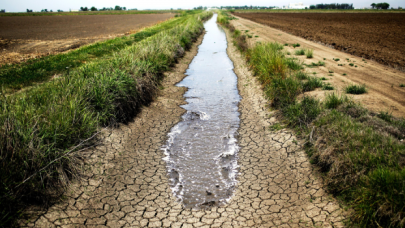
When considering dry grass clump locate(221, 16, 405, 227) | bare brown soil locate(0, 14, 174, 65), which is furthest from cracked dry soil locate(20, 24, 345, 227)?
bare brown soil locate(0, 14, 174, 65)

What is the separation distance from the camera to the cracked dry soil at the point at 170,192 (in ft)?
11.8

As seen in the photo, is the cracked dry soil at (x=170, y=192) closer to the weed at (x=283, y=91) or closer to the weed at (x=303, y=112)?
the weed at (x=303, y=112)

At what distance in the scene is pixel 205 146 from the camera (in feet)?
19.6

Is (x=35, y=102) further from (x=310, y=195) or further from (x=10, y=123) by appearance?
(x=310, y=195)

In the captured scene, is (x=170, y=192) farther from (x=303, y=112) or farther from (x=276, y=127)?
(x=303, y=112)

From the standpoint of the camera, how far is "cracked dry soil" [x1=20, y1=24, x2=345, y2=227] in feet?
11.8

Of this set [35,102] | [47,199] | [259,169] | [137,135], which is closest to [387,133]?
[259,169]

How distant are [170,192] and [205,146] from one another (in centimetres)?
179

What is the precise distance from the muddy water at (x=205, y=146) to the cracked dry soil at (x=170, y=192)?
7.1 inches

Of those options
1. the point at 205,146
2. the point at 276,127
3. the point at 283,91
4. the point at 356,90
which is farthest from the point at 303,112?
the point at 356,90

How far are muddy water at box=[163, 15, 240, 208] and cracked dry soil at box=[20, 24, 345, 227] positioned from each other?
0.59 ft

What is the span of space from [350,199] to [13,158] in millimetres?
4457

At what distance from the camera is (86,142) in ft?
16.0

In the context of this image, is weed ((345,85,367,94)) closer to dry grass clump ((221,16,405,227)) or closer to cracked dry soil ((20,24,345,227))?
dry grass clump ((221,16,405,227))
